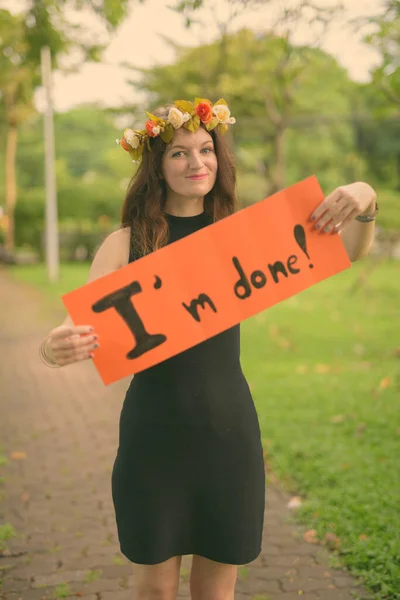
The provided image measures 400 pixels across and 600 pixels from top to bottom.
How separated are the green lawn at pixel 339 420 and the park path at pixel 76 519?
0.61 ft

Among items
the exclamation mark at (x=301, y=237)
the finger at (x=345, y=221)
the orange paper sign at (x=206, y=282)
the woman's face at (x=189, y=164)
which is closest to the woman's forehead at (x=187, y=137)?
the woman's face at (x=189, y=164)

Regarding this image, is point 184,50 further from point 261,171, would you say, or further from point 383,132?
point 383,132

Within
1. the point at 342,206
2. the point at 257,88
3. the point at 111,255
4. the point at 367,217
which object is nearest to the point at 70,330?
the point at 111,255

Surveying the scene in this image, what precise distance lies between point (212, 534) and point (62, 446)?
360 cm

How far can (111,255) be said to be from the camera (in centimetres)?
226

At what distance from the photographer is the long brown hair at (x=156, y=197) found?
229 cm

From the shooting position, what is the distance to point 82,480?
490 centimetres

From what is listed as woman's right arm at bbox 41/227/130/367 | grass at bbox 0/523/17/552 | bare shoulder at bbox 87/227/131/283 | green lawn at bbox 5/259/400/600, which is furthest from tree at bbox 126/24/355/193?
woman's right arm at bbox 41/227/130/367

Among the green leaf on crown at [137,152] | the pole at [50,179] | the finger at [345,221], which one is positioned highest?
the pole at [50,179]

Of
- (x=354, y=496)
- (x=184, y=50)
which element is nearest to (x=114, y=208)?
(x=184, y=50)

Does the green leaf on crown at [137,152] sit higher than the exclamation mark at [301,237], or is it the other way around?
the green leaf on crown at [137,152]

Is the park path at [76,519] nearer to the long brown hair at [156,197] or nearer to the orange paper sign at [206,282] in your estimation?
the orange paper sign at [206,282]

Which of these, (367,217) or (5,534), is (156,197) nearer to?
(367,217)

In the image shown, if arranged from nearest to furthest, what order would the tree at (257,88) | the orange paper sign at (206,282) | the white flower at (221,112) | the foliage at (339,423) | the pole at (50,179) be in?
the orange paper sign at (206,282), the white flower at (221,112), the foliage at (339,423), the tree at (257,88), the pole at (50,179)
